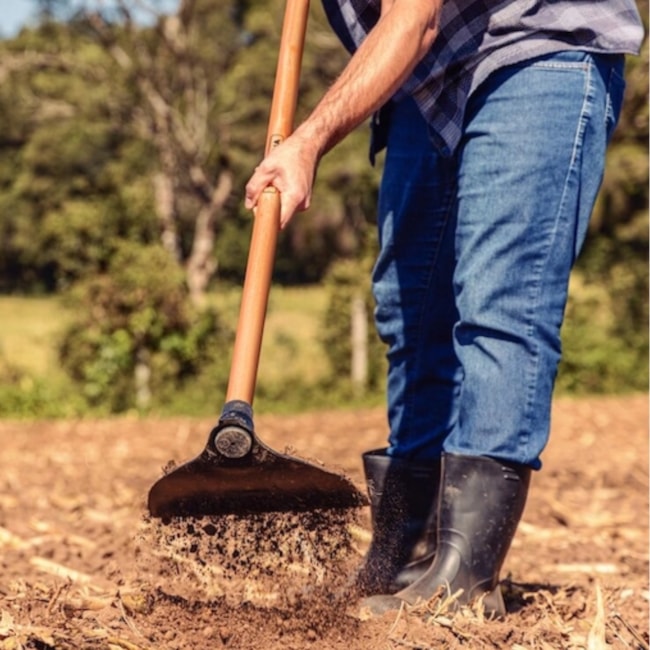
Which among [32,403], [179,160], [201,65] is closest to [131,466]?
[32,403]

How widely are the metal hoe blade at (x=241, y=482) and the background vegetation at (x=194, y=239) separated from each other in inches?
370

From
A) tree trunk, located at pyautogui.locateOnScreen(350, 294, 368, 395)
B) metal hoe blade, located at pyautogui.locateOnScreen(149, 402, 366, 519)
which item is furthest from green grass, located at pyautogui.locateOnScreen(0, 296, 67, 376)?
metal hoe blade, located at pyautogui.locateOnScreen(149, 402, 366, 519)

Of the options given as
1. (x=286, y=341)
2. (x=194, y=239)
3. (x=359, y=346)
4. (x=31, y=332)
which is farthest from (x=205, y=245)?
(x=31, y=332)

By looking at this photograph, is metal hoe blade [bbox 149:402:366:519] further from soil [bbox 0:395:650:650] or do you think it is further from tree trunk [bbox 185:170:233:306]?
tree trunk [bbox 185:170:233:306]

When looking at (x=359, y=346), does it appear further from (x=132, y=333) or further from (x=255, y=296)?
(x=255, y=296)

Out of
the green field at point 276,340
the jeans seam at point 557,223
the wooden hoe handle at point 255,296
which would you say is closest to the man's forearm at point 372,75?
the wooden hoe handle at point 255,296

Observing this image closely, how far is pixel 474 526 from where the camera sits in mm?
2611

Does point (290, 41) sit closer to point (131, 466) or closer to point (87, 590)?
point (87, 590)

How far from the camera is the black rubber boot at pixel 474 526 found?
102 inches

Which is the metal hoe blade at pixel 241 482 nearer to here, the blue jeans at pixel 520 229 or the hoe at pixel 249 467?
the hoe at pixel 249 467

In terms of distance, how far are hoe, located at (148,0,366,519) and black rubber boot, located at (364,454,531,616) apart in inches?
14.6

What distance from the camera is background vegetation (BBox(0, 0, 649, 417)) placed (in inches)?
572

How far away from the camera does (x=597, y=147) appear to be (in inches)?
105

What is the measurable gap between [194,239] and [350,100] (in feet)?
67.7
